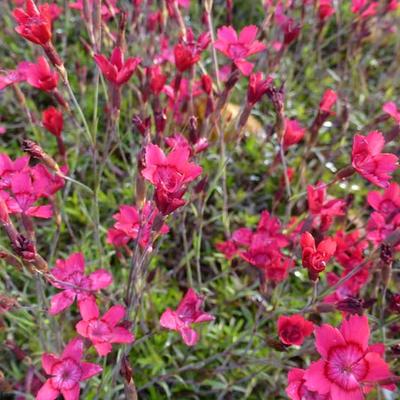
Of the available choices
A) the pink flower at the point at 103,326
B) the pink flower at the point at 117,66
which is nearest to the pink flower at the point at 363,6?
the pink flower at the point at 117,66

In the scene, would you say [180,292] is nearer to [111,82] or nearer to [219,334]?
[219,334]

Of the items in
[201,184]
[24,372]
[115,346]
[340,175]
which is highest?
[340,175]

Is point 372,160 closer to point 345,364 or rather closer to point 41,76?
point 345,364

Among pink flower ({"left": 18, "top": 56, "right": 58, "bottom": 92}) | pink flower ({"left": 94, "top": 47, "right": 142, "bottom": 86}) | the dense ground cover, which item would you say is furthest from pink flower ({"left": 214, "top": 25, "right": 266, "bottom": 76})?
pink flower ({"left": 18, "top": 56, "right": 58, "bottom": 92})

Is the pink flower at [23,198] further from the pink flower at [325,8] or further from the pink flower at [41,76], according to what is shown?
the pink flower at [325,8]

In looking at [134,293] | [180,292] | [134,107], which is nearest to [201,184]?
[134,293]

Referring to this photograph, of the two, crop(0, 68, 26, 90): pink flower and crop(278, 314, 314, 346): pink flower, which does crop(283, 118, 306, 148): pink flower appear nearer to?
crop(278, 314, 314, 346): pink flower
